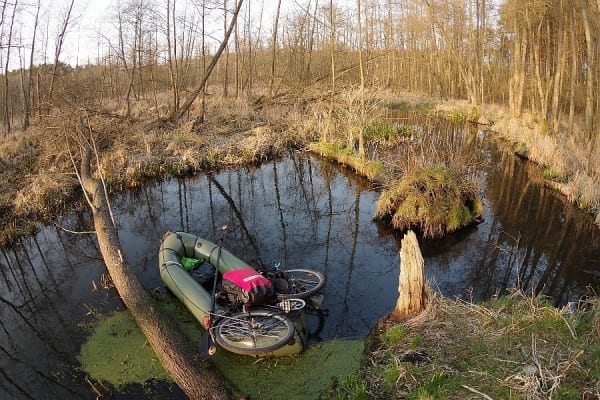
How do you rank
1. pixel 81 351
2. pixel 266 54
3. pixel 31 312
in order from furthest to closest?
pixel 266 54
pixel 31 312
pixel 81 351

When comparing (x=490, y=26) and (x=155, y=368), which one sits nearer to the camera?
(x=155, y=368)

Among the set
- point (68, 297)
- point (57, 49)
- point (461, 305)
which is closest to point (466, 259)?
point (461, 305)

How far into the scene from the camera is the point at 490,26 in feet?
74.5

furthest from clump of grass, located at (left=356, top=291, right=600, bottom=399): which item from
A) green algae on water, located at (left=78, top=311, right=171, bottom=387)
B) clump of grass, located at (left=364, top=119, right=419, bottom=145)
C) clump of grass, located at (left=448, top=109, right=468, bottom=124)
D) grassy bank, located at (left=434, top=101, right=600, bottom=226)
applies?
clump of grass, located at (left=448, top=109, right=468, bottom=124)

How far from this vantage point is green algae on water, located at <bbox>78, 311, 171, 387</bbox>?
491cm

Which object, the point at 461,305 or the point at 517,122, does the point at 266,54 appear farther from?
the point at 461,305

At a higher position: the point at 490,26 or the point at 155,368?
the point at 490,26

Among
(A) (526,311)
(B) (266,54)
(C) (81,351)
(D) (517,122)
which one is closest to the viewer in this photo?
(A) (526,311)

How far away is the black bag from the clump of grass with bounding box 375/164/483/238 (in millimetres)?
4182

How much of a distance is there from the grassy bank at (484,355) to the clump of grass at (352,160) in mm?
6726

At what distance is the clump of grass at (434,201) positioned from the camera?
28.3 ft

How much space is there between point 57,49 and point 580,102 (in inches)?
862

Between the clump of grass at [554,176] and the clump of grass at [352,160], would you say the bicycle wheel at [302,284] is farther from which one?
the clump of grass at [554,176]

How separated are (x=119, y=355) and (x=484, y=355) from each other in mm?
4144
